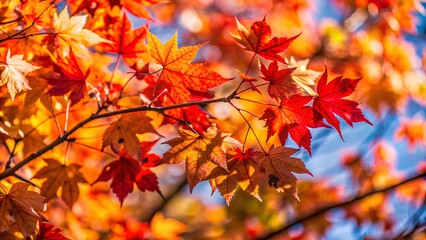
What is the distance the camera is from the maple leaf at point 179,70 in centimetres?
156

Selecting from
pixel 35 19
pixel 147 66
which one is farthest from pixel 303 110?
pixel 35 19

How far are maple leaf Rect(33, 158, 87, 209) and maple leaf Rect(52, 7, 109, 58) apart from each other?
465 mm

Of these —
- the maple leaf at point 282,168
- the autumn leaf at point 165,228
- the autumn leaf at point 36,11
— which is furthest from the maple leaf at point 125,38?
the autumn leaf at point 165,228

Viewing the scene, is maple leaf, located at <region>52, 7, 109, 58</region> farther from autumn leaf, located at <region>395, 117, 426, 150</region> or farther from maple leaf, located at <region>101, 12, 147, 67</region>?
autumn leaf, located at <region>395, 117, 426, 150</region>

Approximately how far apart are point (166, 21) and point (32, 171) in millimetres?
4620

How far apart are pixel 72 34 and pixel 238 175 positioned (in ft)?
2.60

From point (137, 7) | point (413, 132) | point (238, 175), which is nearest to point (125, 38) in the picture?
point (137, 7)

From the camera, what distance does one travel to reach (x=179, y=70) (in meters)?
1.60

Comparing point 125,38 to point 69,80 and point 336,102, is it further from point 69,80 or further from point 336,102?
point 336,102

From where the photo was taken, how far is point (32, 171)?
235 cm

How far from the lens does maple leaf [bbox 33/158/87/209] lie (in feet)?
6.32

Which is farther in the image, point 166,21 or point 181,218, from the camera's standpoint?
point 166,21

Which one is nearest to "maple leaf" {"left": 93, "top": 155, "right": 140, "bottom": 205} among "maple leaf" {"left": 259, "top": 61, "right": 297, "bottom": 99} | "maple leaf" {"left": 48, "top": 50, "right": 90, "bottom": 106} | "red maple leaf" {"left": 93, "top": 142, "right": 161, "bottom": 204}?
"red maple leaf" {"left": 93, "top": 142, "right": 161, "bottom": 204}

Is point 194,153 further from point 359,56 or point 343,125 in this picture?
point 359,56
